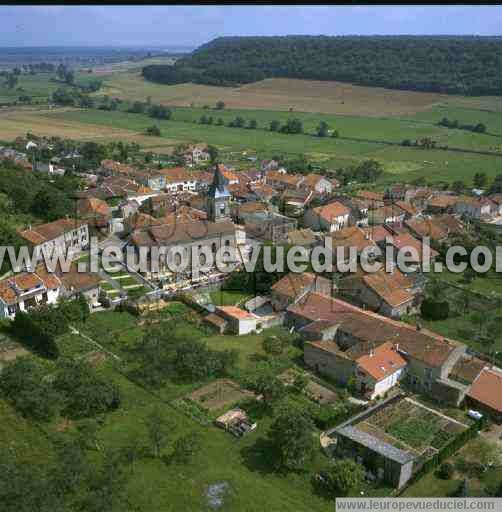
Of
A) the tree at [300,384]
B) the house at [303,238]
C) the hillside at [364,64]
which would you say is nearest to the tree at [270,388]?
the tree at [300,384]

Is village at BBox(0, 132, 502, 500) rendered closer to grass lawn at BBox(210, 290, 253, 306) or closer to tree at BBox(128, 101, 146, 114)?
grass lawn at BBox(210, 290, 253, 306)

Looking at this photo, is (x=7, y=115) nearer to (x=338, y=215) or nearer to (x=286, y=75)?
(x=286, y=75)

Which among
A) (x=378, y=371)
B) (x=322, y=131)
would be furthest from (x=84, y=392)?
(x=322, y=131)

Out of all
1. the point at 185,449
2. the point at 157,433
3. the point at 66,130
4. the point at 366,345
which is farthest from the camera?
the point at 66,130

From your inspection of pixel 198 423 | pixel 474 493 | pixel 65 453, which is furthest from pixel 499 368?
pixel 65 453

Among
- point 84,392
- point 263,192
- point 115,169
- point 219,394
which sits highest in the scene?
point 115,169

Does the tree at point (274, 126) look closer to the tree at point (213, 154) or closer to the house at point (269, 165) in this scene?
the tree at point (213, 154)

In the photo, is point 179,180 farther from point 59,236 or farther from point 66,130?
point 66,130
